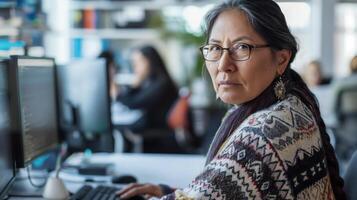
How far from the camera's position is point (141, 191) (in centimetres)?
172

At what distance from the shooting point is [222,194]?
3.59 ft

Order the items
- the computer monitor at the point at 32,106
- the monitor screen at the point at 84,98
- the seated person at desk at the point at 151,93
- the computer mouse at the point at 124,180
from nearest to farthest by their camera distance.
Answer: the computer monitor at the point at 32,106 < the computer mouse at the point at 124,180 < the monitor screen at the point at 84,98 < the seated person at desk at the point at 151,93

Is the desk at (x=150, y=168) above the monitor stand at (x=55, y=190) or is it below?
below

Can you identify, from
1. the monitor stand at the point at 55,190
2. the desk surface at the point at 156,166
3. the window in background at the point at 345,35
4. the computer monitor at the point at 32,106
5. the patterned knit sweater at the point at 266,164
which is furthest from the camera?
the window in background at the point at 345,35

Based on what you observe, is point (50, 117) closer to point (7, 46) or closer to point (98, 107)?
point (98, 107)

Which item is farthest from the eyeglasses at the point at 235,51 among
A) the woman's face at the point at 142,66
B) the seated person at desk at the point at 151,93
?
the woman's face at the point at 142,66

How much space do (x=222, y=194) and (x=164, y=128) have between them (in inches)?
132

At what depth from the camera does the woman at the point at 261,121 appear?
1.10 m

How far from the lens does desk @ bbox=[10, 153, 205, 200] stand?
208 cm

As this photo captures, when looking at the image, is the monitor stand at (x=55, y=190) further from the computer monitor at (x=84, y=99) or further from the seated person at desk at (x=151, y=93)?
the seated person at desk at (x=151, y=93)

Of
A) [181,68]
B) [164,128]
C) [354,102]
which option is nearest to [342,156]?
[354,102]

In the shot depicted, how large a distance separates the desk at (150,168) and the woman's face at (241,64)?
784 millimetres

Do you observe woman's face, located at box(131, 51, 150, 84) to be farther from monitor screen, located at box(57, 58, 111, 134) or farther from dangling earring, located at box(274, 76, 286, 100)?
dangling earring, located at box(274, 76, 286, 100)

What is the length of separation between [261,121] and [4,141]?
28.1 inches
